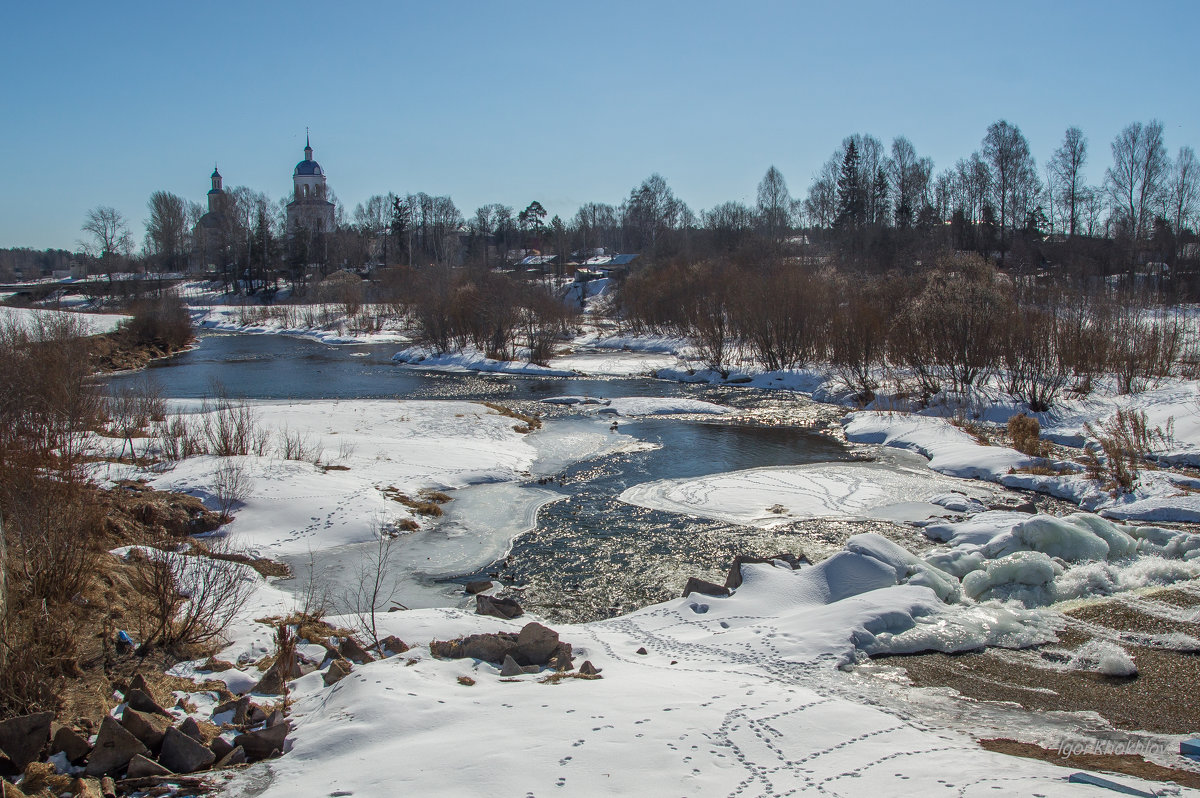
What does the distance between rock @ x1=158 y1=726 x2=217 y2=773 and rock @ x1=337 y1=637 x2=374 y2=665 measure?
190cm

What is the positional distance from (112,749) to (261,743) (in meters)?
0.84

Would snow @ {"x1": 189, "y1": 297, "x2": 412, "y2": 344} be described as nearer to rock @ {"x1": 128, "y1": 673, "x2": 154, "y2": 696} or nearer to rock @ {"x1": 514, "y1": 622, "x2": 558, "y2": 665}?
rock @ {"x1": 514, "y1": 622, "x2": 558, "y2": 665}

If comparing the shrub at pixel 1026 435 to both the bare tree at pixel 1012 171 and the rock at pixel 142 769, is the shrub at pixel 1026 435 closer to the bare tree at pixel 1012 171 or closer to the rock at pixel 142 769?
the rock at pixel 142 769

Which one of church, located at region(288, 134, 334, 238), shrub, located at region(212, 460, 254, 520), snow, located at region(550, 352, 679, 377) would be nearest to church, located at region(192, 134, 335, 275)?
church, located at region(288, 134, 334, 238)

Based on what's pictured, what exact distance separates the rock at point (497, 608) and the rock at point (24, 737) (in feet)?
14.3

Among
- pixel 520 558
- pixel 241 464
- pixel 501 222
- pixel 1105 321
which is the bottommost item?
pixel 520 558

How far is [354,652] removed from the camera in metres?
6.79

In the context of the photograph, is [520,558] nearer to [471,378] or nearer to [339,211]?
[471,378]

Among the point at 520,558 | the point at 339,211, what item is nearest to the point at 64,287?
the point at 339,211

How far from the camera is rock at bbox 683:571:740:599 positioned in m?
9.08

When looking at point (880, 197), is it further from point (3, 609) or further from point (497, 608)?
point (3, 609)

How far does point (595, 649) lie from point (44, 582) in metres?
4.99

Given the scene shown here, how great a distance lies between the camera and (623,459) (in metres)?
17.5

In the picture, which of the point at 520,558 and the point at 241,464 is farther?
the point at 241,464
